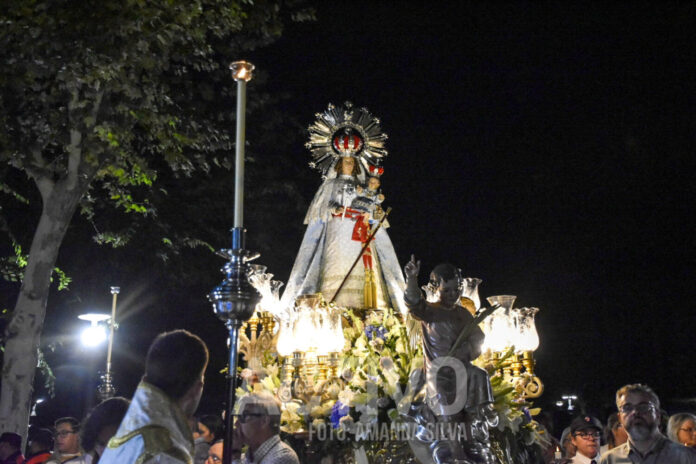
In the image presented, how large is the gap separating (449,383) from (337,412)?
4.49ft

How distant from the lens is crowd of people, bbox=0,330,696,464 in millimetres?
2779

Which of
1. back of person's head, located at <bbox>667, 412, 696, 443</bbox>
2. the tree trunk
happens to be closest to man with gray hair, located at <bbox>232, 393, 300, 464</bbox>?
back of person's head, located at <bbox>667, 412, 696, 443</bbox>

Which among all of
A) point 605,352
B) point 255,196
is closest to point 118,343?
point 255,196

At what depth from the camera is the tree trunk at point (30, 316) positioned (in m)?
9.08

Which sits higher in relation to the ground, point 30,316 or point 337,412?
point 30,316

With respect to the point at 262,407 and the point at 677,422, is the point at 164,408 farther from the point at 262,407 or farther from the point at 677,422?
the point at 677,422

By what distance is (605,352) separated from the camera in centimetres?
1942

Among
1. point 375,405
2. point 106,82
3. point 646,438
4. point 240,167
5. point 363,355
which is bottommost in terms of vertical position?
point 646,438

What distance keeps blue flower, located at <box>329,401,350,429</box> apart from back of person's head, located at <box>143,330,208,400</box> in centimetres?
359

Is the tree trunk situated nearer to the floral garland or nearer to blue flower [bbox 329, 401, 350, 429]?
the floral garland

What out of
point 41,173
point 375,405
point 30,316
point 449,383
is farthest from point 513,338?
point 41,173

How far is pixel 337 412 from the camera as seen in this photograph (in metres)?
6.49

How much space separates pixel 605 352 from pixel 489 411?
15102 mm

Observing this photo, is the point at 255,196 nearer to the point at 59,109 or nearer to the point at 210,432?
the point at 59,109
